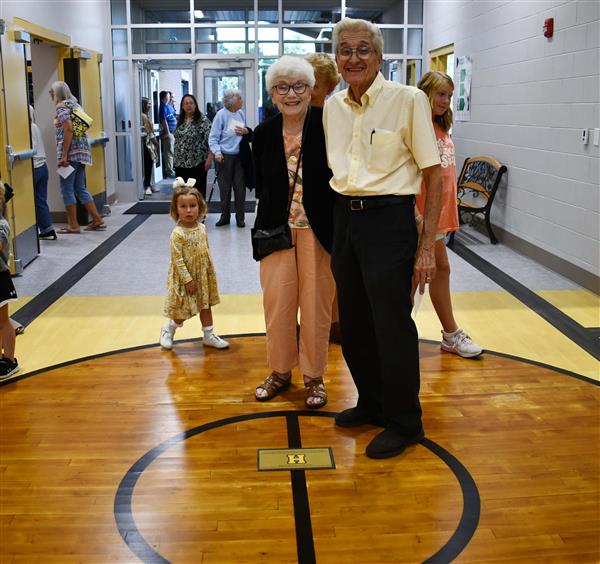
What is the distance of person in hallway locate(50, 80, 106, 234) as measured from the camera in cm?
829

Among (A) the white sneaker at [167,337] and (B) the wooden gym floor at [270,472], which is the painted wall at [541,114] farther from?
(A) the white sneaker at [167,337]

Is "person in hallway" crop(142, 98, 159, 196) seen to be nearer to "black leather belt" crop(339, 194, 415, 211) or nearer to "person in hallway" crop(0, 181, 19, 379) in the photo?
"person in hallway" crop(0, 181, 19, 379)

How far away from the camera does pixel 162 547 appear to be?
101 inches

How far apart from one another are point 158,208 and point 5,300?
7.11m

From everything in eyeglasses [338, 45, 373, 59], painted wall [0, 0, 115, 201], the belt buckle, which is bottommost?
the belt buckle

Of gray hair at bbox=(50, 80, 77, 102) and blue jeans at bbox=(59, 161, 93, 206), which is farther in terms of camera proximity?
blue jeans at bbox=(59, 161, 93, 206)

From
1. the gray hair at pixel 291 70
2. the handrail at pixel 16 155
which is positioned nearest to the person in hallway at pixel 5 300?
the gray hair at pixel 291 70

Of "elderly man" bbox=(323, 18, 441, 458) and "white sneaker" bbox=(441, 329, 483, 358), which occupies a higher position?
"elderly man" bbox=(323, 18, 441, 458)

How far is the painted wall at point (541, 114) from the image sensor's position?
20.4 ft

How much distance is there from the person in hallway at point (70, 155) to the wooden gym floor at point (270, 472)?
13.4ft

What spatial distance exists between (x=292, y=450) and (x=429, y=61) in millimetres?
9585

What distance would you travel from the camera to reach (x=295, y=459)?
3.18 meters

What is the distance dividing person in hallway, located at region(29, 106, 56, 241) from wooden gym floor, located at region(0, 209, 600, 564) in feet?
11.6

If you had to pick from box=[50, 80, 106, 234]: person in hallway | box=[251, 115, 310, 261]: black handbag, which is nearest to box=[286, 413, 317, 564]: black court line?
Answer: box=[251, 115, 310, 261]: black handbag
